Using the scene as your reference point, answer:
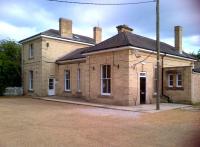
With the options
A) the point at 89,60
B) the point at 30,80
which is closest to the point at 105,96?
the point at 89,60

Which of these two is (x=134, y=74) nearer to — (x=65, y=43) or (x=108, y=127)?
(x=108, y=127)

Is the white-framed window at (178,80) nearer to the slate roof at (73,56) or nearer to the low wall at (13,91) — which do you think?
the slate roof at (73,56)

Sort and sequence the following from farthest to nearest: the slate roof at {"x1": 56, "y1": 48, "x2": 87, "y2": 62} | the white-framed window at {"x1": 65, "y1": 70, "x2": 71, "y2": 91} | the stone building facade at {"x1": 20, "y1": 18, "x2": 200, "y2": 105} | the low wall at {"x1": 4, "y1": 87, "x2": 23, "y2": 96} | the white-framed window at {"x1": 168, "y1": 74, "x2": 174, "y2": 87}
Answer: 1. the low wall at {"x1": 4, "y1": 87, "x2": 23, "y2": 96}
2. the white-framed window at {"x1": 65, "y1": 70, "x2": 71, "y2": 91}
3. the slate roof at {"x1": 56, "y1": 48, "x2": 87, "y2": 62}
4. the white-framed window at {"x1": 168, "y1": 74, "x2": 174, "y2": 87}
5. the stone building facade at {"x1": 20, "y1": 18, "x2": 200, "y2": 105}

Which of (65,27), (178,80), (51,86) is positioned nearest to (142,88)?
(178,80)

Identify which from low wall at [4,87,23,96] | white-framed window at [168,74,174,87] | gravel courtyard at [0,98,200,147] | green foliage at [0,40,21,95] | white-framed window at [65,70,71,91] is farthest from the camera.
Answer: low wall at [4,87,23,96]

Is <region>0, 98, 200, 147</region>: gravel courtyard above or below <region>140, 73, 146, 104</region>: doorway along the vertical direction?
below

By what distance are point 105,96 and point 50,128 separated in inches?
391

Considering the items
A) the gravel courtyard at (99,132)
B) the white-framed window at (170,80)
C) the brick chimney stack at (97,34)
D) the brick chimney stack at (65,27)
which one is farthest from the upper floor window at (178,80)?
the brick chimney stack at (97,34)

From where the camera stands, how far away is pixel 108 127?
32.6 feet

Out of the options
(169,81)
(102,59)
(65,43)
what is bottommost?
(169,81)

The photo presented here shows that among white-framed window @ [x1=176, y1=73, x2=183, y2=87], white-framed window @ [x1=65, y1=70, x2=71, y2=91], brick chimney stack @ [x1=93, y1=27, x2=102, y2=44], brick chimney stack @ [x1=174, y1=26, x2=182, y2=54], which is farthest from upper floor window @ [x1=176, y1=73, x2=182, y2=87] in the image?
brick chimney stack @ [x1=93, y1=27, x2=102, y2=44]

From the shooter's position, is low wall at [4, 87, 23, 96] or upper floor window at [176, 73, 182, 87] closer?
upper floor window at [176, 73, 182, 87]

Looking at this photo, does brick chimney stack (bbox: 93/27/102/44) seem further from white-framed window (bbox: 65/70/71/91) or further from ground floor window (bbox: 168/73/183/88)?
ground floor window (bbox: 168/73/183/88)

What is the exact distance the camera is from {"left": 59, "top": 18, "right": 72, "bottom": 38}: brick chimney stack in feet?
94.6
